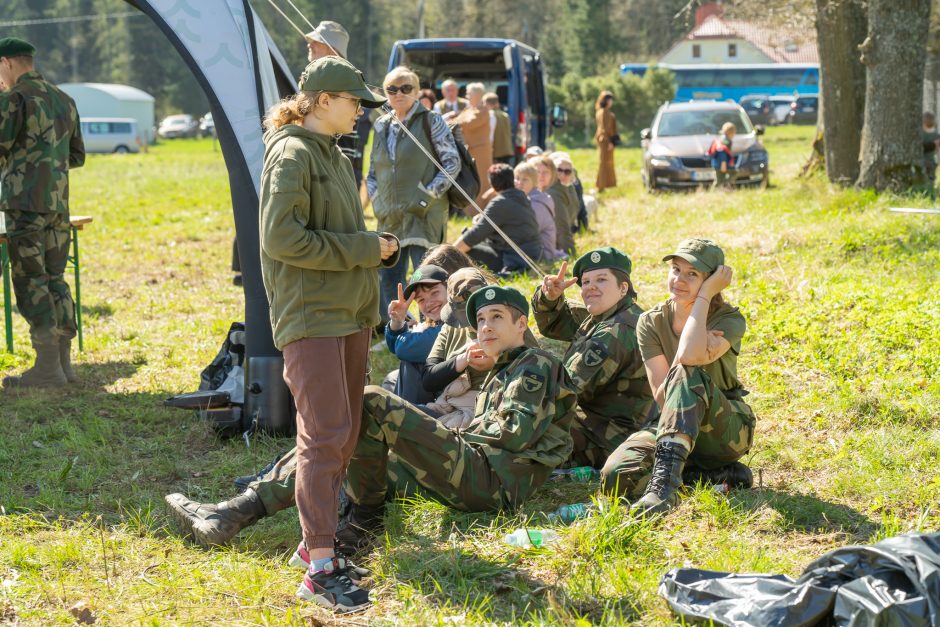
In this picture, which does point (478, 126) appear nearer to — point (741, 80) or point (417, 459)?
point (417, 459)

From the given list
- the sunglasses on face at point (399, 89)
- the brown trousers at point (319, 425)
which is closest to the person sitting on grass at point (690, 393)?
the brown trousers at point (319, 425)

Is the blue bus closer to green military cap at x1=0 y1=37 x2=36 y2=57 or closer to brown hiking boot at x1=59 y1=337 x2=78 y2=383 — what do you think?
green military cap at x1=0 y1=37 x2=36 y2=57

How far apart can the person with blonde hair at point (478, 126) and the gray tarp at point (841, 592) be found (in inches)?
362

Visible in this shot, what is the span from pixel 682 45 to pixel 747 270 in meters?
73.6

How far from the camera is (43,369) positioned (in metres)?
7.00

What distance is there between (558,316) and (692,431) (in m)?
1.37

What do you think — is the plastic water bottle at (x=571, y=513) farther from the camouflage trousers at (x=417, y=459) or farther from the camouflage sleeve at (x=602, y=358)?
the camouflage sleeve at (x=602, y=358)

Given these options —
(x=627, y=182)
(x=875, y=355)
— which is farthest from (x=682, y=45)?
(x=875, y=355)

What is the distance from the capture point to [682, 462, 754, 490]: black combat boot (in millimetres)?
4770

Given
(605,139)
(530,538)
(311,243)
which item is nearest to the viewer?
(311,243)

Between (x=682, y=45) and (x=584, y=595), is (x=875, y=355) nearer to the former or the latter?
(x=584, y=595)

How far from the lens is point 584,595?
369cm

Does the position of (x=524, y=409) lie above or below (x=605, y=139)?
below

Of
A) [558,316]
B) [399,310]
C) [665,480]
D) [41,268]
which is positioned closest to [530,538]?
[665,480]
